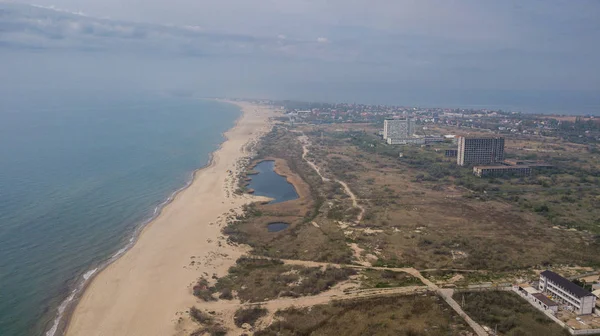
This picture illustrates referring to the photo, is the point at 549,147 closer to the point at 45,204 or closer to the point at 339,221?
the point at 339,221

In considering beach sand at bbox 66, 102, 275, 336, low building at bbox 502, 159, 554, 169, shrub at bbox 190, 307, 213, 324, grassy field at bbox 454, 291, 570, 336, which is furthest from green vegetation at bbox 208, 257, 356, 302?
low building at bbox 502, 159, 554, 169

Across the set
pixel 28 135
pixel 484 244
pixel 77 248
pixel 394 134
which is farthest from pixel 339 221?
pixel 28 135

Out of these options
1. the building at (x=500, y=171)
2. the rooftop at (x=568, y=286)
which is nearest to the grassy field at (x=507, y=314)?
the rooftop at (x=568, y=286)

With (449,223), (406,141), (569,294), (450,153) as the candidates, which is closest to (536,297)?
(569,294)

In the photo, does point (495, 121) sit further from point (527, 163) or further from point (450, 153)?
point (527, 163)

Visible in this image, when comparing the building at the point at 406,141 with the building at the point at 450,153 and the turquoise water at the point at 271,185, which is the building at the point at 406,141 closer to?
the building at the point at 450,153
